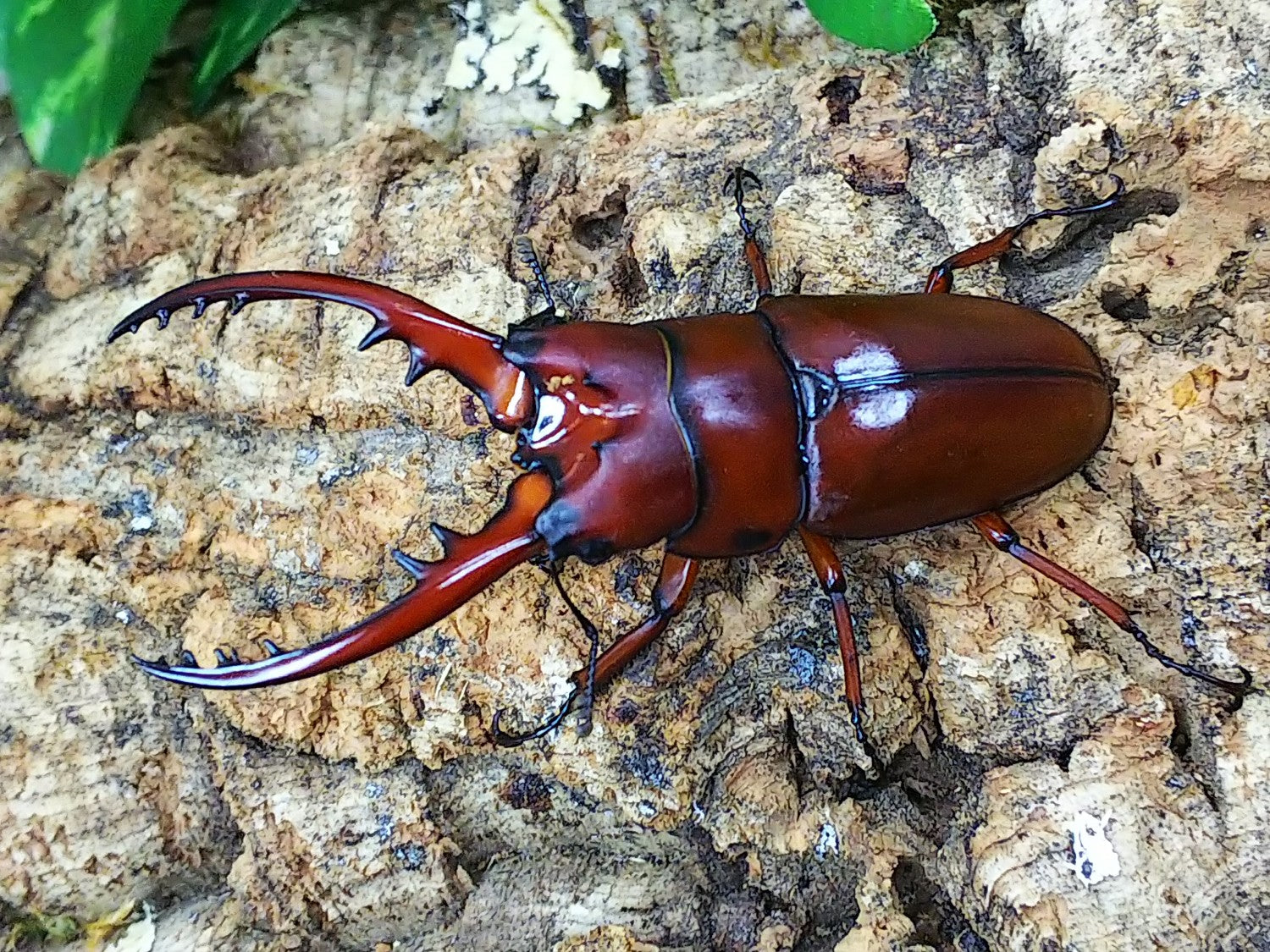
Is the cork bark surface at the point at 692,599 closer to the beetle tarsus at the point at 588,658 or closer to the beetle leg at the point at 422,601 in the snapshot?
the beetle tarsus at the point at 588,658

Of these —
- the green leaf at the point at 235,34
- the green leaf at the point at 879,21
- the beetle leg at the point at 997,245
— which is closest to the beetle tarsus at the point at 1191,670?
the beetle leg at the point at 997,245

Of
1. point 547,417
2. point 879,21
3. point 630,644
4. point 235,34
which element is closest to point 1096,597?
point 630,644

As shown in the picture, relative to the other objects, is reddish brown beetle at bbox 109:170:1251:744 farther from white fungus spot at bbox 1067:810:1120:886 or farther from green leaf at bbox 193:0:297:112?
green leaf at bbox 193:0:297:112

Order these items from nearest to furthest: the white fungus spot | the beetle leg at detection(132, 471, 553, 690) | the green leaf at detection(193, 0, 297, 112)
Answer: the beetle leg at detection(132, 471, 553, 690), the white fungus spot, the green leaf at detection(193, 0, 297, 112)

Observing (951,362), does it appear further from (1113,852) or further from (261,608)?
(261,608)

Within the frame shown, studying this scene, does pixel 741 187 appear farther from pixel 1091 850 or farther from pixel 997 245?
pixel 1091 850

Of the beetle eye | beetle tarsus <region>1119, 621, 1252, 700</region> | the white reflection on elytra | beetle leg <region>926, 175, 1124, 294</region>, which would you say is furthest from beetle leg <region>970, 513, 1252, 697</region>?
the beetle eye

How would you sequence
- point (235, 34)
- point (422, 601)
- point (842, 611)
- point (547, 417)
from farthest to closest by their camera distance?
point (235, 34), point (842, 611), point (547, 417), point (422, 601)
